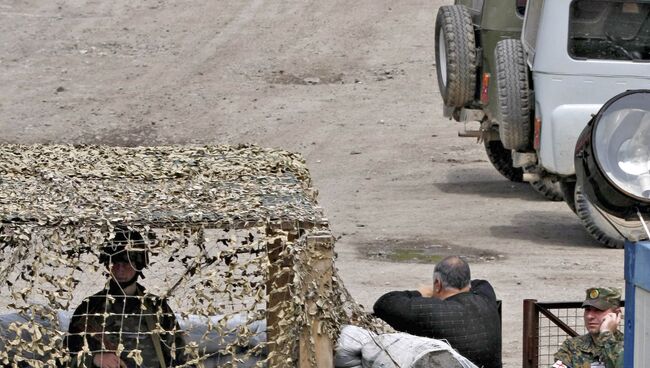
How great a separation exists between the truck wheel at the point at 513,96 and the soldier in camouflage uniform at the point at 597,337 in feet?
19.7

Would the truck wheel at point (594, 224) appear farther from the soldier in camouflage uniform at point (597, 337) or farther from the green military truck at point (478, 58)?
the soldier in camouflage uniform at point (597, 337)

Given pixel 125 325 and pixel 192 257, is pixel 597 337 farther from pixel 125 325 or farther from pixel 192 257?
pixel 125 325

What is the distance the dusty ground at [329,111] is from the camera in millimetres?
11930

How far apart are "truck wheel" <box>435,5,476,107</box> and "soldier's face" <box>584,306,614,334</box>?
754 cm

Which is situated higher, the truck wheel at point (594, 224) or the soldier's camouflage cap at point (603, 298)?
the soldier's camouflage cap at point (603, 298)

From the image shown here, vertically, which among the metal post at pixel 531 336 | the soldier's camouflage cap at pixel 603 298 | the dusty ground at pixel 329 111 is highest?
the soldier's camouflage cap at pixel 603 298

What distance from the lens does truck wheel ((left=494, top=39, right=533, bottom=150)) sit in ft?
38.0

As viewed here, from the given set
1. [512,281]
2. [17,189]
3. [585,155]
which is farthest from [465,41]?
[585,155]

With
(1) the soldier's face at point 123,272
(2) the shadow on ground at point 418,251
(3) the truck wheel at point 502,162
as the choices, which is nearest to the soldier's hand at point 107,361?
(1) the soldier's face at point 123,272

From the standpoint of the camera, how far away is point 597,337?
567cm

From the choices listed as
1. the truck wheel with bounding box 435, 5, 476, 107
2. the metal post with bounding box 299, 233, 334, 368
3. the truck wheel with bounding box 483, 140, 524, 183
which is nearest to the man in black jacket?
the metal post with bounding box 299, 233, 334, 368

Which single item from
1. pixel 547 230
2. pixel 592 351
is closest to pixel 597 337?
pixel 592 351

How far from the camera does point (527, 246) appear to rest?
482 inches

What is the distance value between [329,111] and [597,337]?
13381 millimetres
